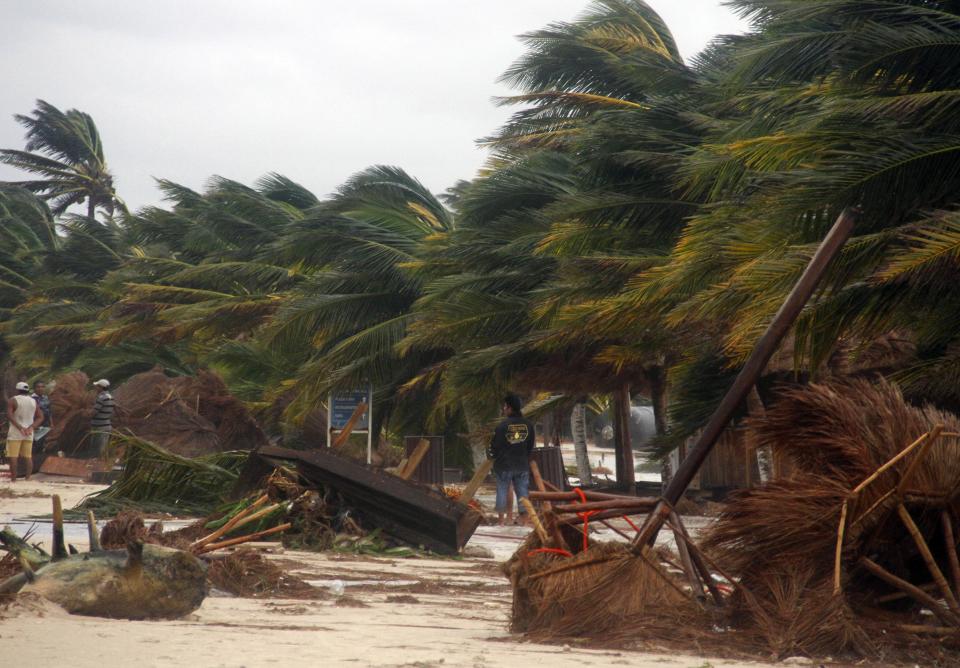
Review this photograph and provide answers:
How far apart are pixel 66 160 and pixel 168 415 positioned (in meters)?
31.4

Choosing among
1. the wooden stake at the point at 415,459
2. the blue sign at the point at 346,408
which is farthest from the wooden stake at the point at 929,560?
the blue sign at the point at 346,408

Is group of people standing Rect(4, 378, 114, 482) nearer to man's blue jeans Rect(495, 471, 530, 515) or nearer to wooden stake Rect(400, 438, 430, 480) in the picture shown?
man's blue jeans Rect(495, 471, 530, 515)

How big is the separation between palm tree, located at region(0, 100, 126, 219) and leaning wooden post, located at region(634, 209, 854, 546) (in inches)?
1805

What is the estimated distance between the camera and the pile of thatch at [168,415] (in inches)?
803

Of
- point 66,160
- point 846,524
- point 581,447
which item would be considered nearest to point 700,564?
point 846,524

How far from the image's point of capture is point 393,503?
1060 centimetres

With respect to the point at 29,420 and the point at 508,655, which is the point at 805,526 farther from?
the point at 29,420

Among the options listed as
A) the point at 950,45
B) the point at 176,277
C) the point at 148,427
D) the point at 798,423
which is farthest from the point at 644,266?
the point at 176,277

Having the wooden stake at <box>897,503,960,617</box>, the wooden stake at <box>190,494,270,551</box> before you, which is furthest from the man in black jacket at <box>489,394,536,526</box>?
the wooden stake at <box>897,503,960,617</box>

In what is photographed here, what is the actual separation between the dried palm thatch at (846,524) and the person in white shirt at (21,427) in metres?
16.2

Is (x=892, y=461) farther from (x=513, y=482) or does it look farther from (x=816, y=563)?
(x=513, y=482)

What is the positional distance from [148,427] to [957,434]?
17.6 metres

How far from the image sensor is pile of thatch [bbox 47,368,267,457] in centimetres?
2041

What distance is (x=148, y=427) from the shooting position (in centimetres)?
2105
